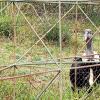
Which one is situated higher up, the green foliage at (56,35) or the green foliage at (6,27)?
the green foliage at (6,27)

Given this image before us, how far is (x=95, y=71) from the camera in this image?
552 centimetres

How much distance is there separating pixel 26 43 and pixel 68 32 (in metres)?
1.05

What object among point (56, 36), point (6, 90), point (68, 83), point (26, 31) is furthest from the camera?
point (56, 36)

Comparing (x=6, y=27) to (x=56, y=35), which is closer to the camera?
(x=56, y=35)

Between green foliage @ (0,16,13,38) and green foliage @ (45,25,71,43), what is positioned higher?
green foliage @ (0,16,13,38)

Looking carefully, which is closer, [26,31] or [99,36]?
[26,31]

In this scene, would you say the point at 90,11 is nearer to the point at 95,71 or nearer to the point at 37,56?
the point at 37,56

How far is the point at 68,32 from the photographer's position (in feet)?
27.3

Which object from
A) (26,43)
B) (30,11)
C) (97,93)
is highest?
(30,11)

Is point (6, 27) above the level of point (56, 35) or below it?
above

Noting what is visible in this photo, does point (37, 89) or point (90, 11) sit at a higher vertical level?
point (90, 11)

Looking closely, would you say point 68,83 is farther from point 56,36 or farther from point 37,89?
point 56,36

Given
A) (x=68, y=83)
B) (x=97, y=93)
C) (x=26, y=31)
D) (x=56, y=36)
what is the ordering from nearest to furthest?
(x=97, y=93), (x=68, y=83), (x=26, y=31), (x=56, y=36)

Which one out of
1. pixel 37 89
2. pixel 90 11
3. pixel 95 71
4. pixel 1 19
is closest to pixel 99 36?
pixel 90 11
